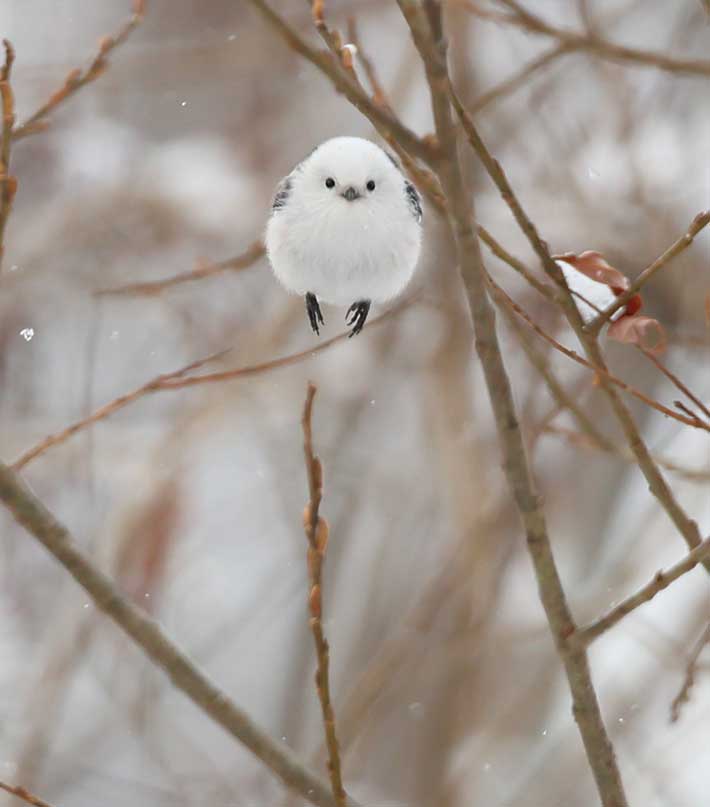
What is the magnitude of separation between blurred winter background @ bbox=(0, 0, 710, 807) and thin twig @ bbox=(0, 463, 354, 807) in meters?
1.33

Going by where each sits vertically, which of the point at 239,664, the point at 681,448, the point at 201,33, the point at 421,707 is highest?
the point at 201,33

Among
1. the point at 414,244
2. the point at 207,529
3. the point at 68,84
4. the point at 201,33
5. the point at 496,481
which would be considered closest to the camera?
the point at 414,244

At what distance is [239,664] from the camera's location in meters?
4.48

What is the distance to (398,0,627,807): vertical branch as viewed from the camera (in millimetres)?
692

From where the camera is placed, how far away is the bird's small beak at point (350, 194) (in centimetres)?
84

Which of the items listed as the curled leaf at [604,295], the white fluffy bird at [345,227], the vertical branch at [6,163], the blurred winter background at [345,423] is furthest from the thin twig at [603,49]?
the blurred winter background at [345,423]

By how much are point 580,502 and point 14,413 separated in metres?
1.78

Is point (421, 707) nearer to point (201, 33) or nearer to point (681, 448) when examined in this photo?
point (681, 448)

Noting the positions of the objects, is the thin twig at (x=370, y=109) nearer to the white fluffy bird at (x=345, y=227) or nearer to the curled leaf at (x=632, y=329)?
the white fluffy bird at (x=345, y=227)

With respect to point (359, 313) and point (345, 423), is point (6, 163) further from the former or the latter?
point (345, 423)

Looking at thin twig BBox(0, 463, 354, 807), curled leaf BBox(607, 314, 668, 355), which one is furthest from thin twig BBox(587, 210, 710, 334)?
thin twig BBox(0, 463, 354, 807)

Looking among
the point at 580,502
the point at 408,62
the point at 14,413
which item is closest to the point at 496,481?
the point at 580,502

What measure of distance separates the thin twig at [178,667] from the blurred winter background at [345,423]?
133 centimetres

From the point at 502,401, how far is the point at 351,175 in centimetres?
21
